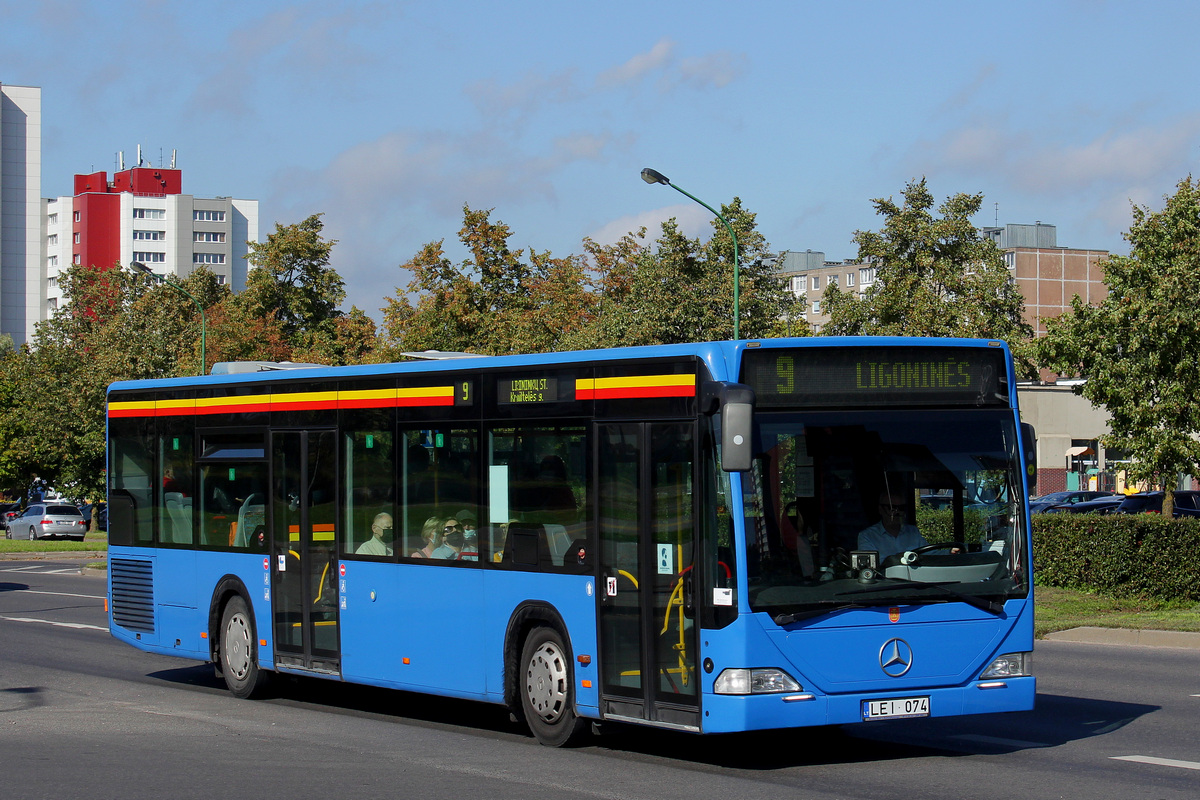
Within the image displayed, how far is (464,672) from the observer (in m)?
10.8

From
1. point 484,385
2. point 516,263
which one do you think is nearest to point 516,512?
point 484,385

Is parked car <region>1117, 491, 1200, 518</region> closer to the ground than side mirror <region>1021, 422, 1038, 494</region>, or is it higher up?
closer to the ground

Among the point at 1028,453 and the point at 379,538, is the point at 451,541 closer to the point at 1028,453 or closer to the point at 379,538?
the point at 379,538

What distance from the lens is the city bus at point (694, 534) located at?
28.3 ft

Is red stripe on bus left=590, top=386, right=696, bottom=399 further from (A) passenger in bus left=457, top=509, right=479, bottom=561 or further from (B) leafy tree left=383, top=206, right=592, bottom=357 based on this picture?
(B) leafy tree left=383, top=206, right=592, bottom=357

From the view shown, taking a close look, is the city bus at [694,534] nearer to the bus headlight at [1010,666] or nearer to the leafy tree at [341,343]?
the bus headlight at [1010,666]

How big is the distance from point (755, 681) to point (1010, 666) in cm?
185

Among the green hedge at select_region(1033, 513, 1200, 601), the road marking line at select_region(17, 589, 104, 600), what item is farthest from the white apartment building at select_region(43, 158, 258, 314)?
the green hedge at select_region(1033, 513, 1200, 601)

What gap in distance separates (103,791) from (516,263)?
1694 inches

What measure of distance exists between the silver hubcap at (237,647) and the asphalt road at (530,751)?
1.03 feet

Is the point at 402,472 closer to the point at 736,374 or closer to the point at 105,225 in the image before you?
the point at 736,374

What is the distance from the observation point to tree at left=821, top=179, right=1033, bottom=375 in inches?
1511

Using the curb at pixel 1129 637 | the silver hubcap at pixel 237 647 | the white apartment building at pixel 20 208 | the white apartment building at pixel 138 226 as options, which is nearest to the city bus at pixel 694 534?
the silver hubcap at pixel 237 647

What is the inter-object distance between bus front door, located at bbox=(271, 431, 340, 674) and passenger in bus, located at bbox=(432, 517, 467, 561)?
60.2 inches
